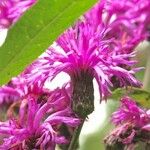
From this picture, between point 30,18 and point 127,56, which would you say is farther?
point 127,56

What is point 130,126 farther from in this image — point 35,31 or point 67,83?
point 35,31

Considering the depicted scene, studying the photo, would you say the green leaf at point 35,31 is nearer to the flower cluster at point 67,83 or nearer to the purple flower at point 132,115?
the flower cluster at point 67,83

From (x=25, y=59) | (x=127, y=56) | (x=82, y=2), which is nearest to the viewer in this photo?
(x=82, y=2)

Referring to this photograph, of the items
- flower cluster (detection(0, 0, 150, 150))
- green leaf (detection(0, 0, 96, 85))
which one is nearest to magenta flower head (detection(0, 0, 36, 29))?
flower cluster (detection(0, 0, 150, 150))

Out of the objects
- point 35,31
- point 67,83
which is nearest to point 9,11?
point 67,83

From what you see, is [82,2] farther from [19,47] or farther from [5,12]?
[5,12]

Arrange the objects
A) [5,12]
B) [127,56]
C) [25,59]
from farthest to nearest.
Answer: [5,12]
[127,56]
[25,59]

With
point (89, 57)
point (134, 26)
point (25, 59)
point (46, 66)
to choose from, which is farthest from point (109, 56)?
point (134, 26)
